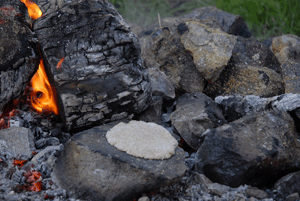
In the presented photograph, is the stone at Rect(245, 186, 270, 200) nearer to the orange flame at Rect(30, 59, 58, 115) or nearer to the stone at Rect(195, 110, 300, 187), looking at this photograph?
the stone at Rect(195, 110, 300, 187)

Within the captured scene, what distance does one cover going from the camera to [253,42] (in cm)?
372

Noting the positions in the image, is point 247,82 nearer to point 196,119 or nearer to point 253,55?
point 253,55

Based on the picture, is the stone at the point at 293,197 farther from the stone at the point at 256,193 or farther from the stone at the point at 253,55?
the stone at the point at 253,55

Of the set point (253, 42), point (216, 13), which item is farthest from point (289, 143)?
point (216, 13)

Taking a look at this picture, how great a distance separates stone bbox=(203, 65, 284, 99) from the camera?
10.8 feet

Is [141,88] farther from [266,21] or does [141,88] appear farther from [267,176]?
[266,21]

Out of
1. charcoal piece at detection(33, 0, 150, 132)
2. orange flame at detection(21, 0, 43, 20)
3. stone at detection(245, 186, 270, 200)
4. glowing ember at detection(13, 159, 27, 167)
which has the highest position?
orange flame at detection(21, 0, 43, 20)

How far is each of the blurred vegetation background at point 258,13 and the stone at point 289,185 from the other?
4.61 metres

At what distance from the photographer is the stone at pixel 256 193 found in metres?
1.96

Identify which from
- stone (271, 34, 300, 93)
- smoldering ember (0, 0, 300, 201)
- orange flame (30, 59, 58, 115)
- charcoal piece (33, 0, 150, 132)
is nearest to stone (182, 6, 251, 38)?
stone (271, 34, 300, 93)

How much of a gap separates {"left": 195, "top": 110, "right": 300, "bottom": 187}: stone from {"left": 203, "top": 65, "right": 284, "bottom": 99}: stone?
1.08m

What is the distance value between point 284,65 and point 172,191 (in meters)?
2.67

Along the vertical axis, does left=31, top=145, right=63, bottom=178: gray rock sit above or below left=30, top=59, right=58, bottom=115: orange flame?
below

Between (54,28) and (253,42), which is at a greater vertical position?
Result: (54,28)
